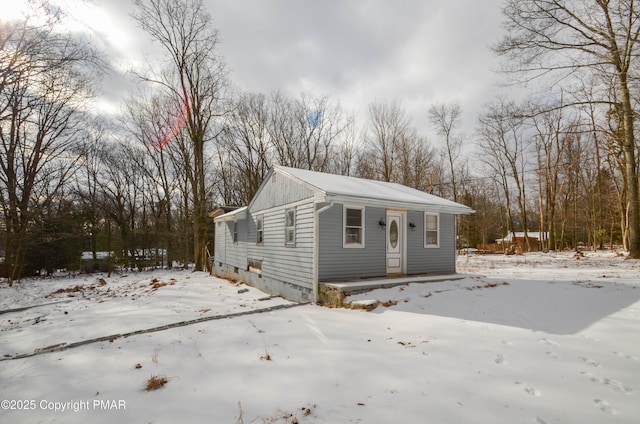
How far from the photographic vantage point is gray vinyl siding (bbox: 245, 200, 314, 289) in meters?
8.70

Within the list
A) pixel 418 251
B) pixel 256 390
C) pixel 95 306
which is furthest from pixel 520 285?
pixel 95 306

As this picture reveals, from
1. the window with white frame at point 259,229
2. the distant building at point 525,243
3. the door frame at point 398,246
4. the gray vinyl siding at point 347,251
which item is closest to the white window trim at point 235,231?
the window with white frame at point 259,229

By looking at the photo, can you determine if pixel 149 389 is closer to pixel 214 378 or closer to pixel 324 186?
pixel 214 378

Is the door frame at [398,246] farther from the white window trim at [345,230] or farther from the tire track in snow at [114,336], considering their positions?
the tire track in snow at [114,336]

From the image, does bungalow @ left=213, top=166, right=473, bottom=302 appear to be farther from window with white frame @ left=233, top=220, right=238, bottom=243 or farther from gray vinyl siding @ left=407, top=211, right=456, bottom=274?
window with white frame @ left=233, top=220, right=238, bottom=243

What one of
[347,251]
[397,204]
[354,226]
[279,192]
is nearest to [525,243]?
[397,204]

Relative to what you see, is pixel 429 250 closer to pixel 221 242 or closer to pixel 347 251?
pixel 347 251

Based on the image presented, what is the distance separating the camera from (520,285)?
28.3 feet

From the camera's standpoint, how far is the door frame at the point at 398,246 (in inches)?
372

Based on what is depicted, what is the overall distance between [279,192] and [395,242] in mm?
4439

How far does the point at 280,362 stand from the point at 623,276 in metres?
11.3

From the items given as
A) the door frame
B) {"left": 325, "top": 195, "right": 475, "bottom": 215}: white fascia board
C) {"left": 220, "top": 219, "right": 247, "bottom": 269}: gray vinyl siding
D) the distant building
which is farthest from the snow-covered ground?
the distant building

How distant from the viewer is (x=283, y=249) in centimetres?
1028

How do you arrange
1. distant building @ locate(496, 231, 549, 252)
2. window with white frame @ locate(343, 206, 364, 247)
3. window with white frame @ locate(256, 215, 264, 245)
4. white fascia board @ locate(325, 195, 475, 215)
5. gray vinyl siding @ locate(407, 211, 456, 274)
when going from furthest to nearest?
1. distant building @ locate(496, 231, 549, 252)
2. window with white frame @ locate(256, 215, 264, 245)
3. gray vinyl siding @ locate(407, 211, 456, 274)
4. window with white frame @ locate(343, 206, 364, 247)
5. white fascia board @ locate(325, 195, 475, 215)
